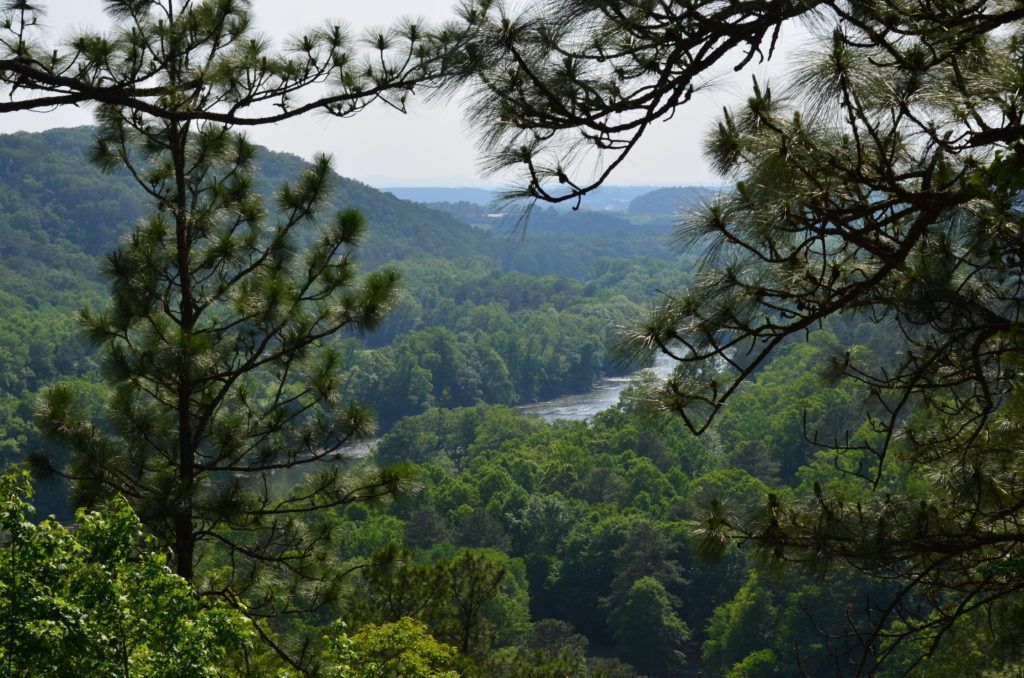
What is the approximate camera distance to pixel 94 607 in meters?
3.82

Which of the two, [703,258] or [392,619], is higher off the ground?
[703,258]

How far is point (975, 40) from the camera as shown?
124 inches

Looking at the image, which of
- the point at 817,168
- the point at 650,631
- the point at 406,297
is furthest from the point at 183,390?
the point at 650,631

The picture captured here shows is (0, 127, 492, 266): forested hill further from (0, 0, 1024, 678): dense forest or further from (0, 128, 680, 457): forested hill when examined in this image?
(0, 0, 1024, 678): dense forest

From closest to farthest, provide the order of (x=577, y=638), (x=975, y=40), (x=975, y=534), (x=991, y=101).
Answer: (x=991, y=101) → (x=975, y=40) → (x=975, y=534) → (x=577, y=638)

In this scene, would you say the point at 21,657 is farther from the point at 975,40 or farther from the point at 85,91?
the point at 975,40

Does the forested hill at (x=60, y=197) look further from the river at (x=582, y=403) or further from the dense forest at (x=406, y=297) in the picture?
the dense forest at (x=406, y=297)

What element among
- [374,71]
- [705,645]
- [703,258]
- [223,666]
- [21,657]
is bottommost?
[705,645]

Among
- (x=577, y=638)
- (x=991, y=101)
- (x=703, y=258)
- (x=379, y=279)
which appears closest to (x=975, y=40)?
(x=991, y=101)

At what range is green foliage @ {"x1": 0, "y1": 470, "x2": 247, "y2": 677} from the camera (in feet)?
11.8

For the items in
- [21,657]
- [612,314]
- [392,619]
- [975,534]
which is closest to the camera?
[975,534]

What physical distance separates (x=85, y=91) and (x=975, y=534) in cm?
344

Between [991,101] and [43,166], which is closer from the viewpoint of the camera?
[991,101]

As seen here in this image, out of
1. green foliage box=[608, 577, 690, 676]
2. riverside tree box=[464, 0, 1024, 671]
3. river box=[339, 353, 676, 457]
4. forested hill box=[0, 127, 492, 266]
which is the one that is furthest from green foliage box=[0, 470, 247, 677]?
forested hill box=[0, 127, 492, 266]
